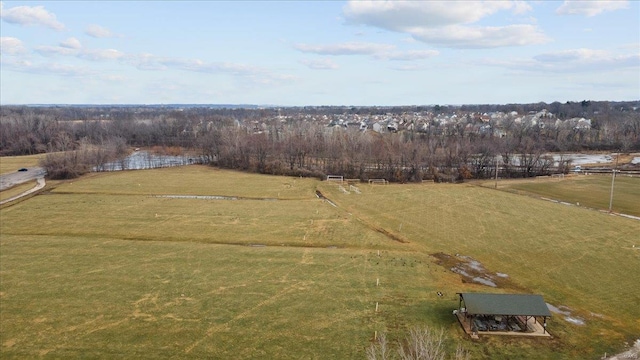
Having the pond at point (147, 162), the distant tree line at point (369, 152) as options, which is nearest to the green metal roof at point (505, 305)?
the distant tree line at point (369, 152)

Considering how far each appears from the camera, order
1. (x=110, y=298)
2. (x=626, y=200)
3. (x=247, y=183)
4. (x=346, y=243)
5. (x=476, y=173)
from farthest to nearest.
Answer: (x=476, y=173) → (x=247, y=183) → (x=626, y=200) → (x=346, y=243) → (x=110, y=298)

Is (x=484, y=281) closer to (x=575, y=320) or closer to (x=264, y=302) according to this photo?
(x=575, y=320)

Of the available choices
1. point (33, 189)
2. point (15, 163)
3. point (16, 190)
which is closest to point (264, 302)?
point (33, 189)

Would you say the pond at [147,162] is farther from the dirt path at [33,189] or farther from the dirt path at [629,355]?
the dirt path at [629,355]

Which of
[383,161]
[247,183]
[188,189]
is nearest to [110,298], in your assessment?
[188,189]

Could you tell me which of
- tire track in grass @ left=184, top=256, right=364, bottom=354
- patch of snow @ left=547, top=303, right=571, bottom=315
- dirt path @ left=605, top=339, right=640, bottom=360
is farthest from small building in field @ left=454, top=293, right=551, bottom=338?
tire track in grass @ left=184, top=256, right=364, bottom=354

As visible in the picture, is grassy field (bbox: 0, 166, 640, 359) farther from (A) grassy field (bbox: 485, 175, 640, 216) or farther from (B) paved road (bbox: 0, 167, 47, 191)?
(B) paved road (bbox: 0, 167, 47, 191)

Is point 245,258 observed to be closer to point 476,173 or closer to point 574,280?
point 574,280
